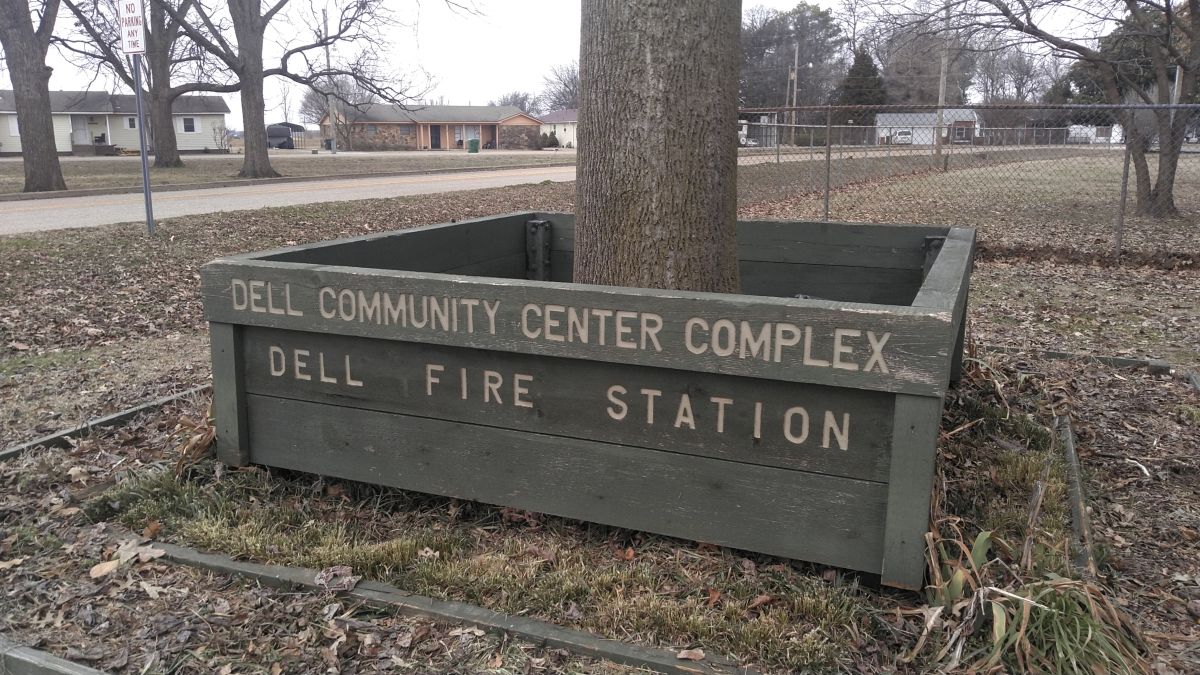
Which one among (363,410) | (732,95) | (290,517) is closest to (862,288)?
(732,95)

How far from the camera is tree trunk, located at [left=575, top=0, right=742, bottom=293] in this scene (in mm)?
3746

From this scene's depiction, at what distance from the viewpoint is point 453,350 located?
3.44 metres

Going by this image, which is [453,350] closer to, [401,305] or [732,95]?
[401,305]

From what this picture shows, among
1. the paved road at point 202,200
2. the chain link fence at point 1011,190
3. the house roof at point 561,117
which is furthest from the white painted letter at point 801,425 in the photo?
the house roof at point 561,117

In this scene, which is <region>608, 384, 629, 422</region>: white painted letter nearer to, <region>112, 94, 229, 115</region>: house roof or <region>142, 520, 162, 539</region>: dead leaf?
<region>142, 520, 162, 539</region>: dead leaf

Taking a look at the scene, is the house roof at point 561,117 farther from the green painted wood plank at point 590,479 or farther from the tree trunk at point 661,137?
the green painted wood plank at point 590,479

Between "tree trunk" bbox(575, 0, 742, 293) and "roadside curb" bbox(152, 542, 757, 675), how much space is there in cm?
156

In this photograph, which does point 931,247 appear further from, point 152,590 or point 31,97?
point 31,97

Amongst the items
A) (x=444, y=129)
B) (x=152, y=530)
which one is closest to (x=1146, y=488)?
(x=152, y=530)

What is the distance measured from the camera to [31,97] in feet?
64.7

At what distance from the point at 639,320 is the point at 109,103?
235 ft

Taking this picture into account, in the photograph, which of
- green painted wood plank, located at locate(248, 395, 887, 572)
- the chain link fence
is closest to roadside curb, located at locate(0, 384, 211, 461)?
green painted wood plank, located at locate(248, 395, 887, 572)

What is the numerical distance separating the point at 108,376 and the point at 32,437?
50.8 inches

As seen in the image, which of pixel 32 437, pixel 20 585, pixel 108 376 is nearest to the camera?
pixel 20 585
